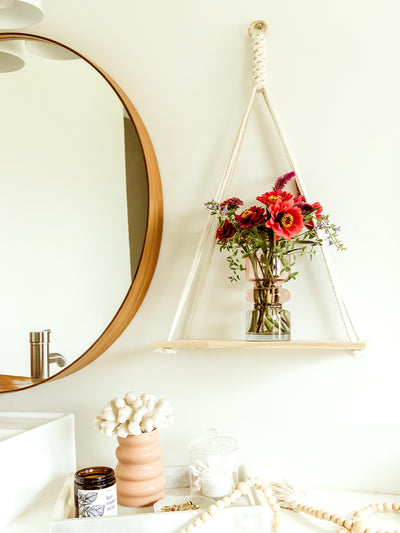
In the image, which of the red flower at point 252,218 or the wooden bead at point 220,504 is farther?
the red flower at point 252,218

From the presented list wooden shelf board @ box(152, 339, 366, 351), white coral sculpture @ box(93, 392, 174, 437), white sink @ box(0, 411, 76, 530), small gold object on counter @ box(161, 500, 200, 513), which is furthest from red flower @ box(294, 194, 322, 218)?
white sink @ box(0, 411, 76, 530)

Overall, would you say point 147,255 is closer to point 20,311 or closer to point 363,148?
point 20,311

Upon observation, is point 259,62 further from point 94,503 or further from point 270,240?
point 94,503

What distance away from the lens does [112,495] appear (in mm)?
861

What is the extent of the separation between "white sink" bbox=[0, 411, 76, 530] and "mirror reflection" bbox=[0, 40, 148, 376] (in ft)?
0.34

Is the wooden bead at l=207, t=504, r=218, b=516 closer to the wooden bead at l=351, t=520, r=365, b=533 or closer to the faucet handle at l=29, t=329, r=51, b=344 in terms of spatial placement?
the wooden bead at l=351, t=520, r=365, b=533

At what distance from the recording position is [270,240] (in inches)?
37.7

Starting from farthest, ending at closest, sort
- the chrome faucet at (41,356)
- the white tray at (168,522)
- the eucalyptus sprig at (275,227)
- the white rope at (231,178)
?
the chrome faucet at (41,356), the white rope at (231,178), the eucalyptus sprig at (275,227), the white tray at (168,522)

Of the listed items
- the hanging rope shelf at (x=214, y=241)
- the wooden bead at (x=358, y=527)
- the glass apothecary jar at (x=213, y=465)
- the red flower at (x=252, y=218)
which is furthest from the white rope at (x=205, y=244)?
the wooden bead at (x=358, y=527)

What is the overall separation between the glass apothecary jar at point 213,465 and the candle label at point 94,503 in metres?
0.17

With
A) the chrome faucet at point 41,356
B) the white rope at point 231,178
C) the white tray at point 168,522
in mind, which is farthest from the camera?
the chrome faucet at point 41,356

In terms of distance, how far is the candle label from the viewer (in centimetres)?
84

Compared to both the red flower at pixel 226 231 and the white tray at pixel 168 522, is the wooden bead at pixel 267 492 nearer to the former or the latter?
the white tray at pixel 168 522

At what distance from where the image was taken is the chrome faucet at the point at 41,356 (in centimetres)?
114
